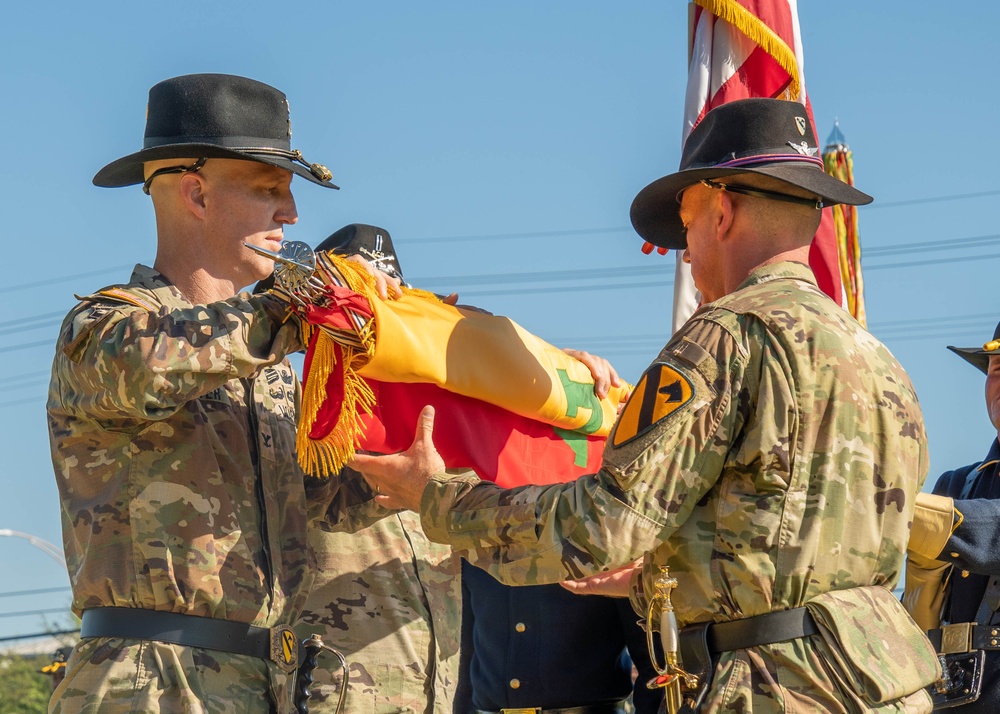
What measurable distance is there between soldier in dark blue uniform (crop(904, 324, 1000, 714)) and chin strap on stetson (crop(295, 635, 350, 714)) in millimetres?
2210

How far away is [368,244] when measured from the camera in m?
6.17

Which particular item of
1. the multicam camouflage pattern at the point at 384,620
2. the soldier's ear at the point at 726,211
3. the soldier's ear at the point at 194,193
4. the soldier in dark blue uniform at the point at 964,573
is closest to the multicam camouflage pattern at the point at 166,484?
the soldier's ear at the point at 194,193

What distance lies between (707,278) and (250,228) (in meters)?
1.53

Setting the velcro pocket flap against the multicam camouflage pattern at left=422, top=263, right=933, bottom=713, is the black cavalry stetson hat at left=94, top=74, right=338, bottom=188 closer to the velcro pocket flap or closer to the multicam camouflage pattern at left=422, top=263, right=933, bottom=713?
the multicam camouflage pattern at left=422, top=263, right=933, bottom=713

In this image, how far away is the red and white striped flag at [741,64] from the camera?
6965 millimetres

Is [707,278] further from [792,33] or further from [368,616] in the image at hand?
[792,33]

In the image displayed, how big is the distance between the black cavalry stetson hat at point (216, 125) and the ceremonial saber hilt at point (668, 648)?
73.8 inches

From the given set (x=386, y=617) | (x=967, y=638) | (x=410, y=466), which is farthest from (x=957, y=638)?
(x=410, y=466)

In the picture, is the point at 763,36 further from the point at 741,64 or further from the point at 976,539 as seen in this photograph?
the point at 976,539

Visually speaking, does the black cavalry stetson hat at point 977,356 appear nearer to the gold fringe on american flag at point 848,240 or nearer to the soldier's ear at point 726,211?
the gold fringe on american flag at point 848,240

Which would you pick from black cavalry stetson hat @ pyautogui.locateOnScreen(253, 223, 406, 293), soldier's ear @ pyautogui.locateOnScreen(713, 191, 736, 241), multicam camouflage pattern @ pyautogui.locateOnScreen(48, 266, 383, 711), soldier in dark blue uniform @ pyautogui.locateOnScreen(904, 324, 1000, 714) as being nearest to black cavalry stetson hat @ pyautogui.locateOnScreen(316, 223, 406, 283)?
black cavalry stetson hat @ pyautogui.locateOnScreen(253, 223, 406, 293)

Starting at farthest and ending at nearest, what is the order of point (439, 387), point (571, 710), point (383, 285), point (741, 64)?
point (741, 64) → point (571, 710) → point (439, 387) → point (383, 285)

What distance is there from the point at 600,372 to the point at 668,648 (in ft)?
5.06

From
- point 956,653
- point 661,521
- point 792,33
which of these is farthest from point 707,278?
point 792,33
